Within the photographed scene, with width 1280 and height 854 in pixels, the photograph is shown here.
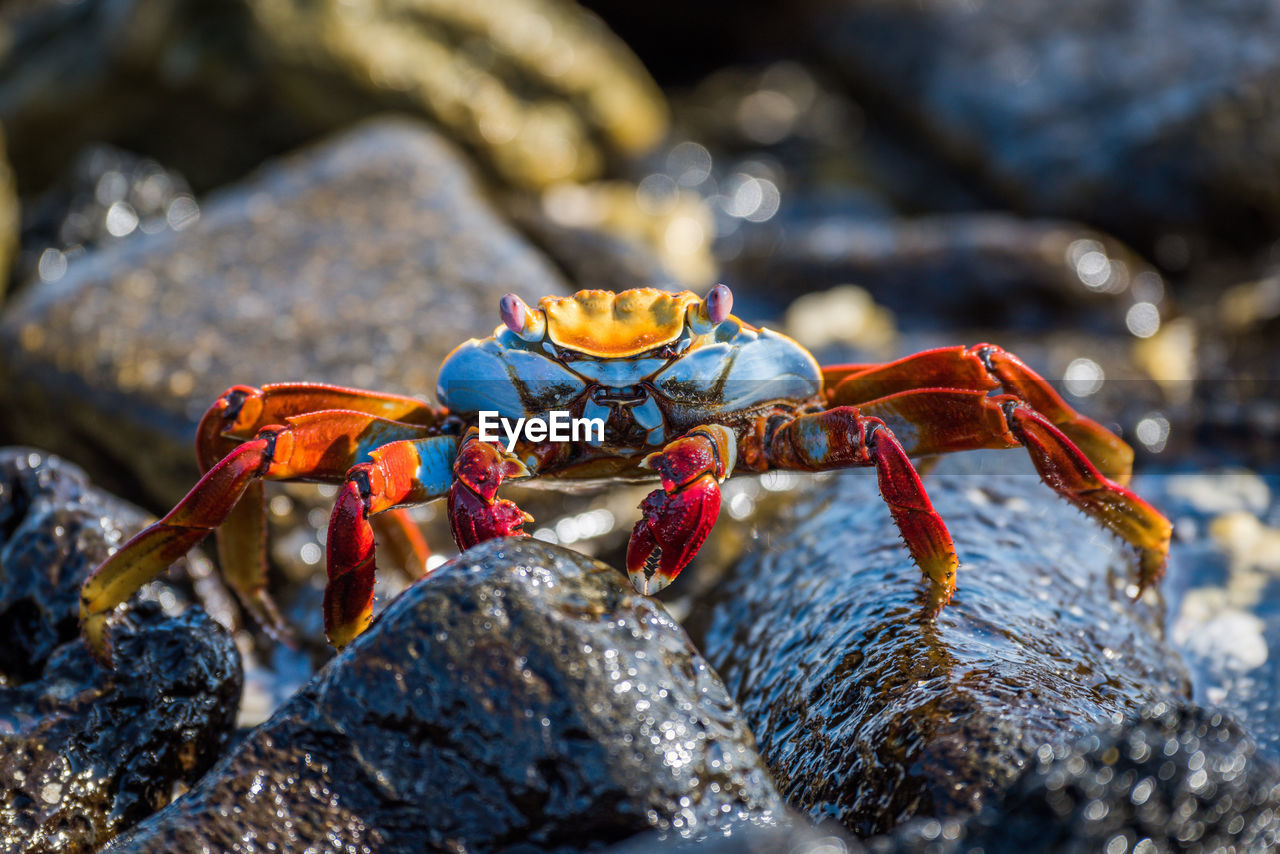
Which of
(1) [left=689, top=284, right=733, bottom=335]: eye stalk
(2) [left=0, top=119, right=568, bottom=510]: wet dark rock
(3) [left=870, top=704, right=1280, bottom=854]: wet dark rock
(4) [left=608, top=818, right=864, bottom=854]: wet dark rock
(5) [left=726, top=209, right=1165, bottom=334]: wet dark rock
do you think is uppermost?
(1) [left=689, top=284, right=733, bottom=335]: eye stalk

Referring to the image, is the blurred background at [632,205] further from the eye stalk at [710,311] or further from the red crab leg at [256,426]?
the eye stalk at [710,311]

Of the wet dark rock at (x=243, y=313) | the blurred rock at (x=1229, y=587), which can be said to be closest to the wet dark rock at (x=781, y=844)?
the blurred rock at (x=1229, y=587)

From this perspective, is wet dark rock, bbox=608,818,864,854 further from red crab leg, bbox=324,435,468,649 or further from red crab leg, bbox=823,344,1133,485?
red crab leg, bbox=823,344,1133,485

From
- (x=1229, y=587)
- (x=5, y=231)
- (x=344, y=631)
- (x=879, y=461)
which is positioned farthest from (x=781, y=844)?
(x=5, y=231)

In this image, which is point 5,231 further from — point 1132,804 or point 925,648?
point 1132,804

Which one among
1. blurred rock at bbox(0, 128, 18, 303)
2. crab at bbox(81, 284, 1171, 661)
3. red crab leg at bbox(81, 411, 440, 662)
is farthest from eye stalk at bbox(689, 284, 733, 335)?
blurred rock at bbox(0, 128, 18, 303)
